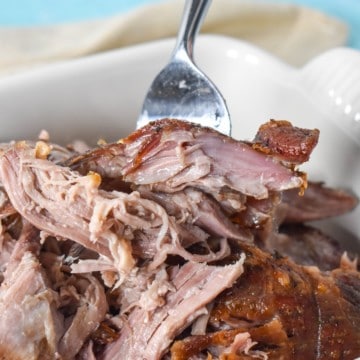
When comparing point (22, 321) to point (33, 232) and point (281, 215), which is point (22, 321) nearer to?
point (33, 232)

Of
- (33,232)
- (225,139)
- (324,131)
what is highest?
(225,139)

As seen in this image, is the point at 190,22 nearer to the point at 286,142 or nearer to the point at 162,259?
the point at 286,142

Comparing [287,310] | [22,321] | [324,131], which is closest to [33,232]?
[22,321]

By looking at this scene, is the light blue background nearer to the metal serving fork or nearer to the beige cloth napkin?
the beige cloth napkin

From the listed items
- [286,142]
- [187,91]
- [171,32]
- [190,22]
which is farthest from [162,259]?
[171,32]

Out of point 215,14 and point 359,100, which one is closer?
point 359,100

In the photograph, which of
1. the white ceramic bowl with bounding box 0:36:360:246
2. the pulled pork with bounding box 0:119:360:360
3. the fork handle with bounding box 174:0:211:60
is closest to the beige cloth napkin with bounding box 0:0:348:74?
the white ceramic bowl with bounding box 0:36:360:246

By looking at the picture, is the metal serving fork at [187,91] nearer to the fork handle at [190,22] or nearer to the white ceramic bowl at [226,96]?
the fork handle at [190,22]
